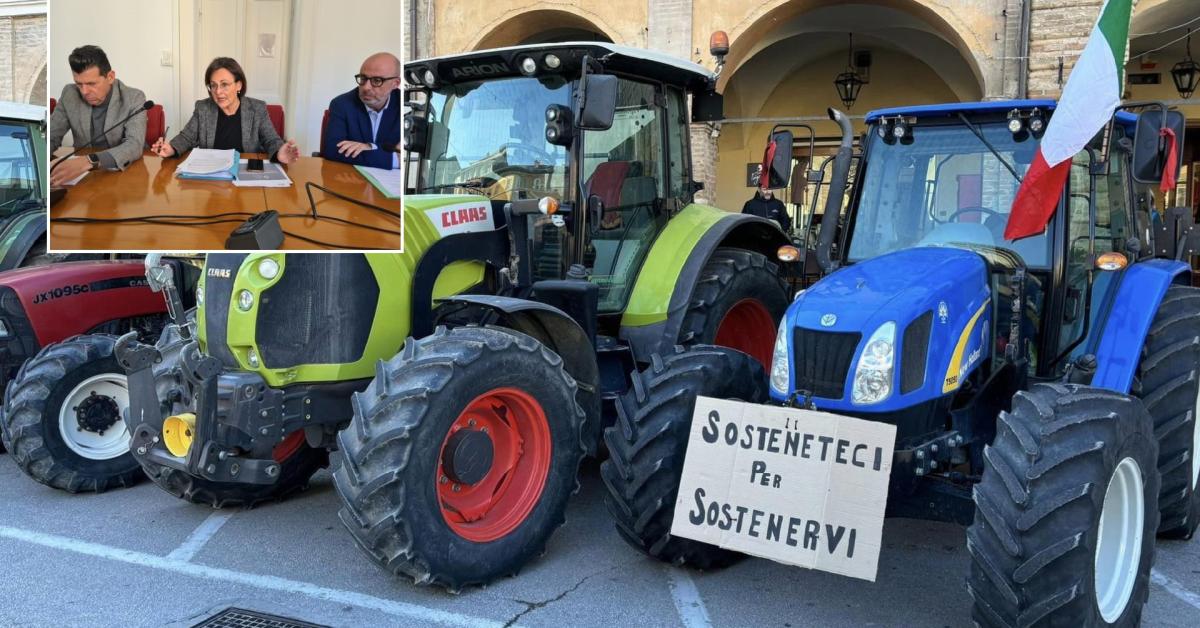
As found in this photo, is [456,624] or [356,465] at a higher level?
[356,465]

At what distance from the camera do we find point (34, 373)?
5359 mm

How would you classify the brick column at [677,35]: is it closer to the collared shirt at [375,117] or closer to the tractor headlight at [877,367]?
the tractor headlight at [877,367]

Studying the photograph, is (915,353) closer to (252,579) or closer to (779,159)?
(779,159)

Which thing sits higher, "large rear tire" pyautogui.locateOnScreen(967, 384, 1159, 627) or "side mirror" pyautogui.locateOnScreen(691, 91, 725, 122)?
"side mirror" pyautogui.locateOnScreen(691, 91, 725, 122)

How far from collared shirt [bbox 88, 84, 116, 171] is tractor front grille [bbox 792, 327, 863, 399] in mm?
2293

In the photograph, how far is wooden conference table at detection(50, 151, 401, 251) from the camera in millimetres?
2566

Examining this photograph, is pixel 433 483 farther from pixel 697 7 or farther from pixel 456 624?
pixel 697 7

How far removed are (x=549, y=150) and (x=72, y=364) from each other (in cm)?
273

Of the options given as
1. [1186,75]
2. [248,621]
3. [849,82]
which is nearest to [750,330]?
[248,621]

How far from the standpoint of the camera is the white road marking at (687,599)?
375 centimetres

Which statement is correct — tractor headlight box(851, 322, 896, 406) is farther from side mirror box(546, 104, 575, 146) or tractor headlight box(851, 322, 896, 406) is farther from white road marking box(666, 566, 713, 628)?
side mirror box(546, 104, 575, 146)

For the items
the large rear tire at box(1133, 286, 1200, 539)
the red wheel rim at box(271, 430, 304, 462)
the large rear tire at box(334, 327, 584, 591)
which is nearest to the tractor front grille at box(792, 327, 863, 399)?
the large rear tire at box(334, 327, 584, 591)

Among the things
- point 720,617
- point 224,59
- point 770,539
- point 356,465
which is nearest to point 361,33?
point 224,59

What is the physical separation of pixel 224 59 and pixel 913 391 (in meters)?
2.45
